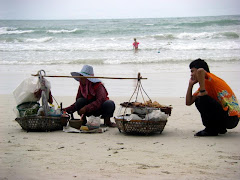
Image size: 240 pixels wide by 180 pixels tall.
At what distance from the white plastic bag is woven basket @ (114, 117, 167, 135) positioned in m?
1.31

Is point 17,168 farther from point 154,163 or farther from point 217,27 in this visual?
point 217,27

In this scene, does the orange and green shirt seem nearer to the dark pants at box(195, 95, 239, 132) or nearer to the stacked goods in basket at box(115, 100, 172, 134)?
the dark pants at box(195, 95, 239, 132)

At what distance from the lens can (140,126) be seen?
4.68 metres

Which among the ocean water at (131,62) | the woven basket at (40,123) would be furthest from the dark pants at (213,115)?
the ocean water at (131,62)

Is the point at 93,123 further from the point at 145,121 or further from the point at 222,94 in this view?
the point at 222,94

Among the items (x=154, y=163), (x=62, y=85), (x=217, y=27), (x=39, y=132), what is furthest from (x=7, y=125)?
(x=217, y=27)

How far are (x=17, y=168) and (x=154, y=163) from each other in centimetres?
124

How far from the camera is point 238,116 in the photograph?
4.52 m

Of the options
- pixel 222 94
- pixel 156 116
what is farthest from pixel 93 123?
pixel 222 94

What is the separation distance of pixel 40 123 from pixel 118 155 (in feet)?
5.13

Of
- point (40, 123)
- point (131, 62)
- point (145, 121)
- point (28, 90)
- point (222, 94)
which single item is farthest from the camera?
point (131, 62)

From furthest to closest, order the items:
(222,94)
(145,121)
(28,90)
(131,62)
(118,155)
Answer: (131,62) < (28,90) < (145,121) < (222,94) < (118,155)

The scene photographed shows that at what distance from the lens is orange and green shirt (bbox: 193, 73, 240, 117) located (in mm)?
4477

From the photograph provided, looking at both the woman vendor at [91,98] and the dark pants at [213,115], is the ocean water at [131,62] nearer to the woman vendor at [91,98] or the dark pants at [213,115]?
the woman vendor at [91,98]
